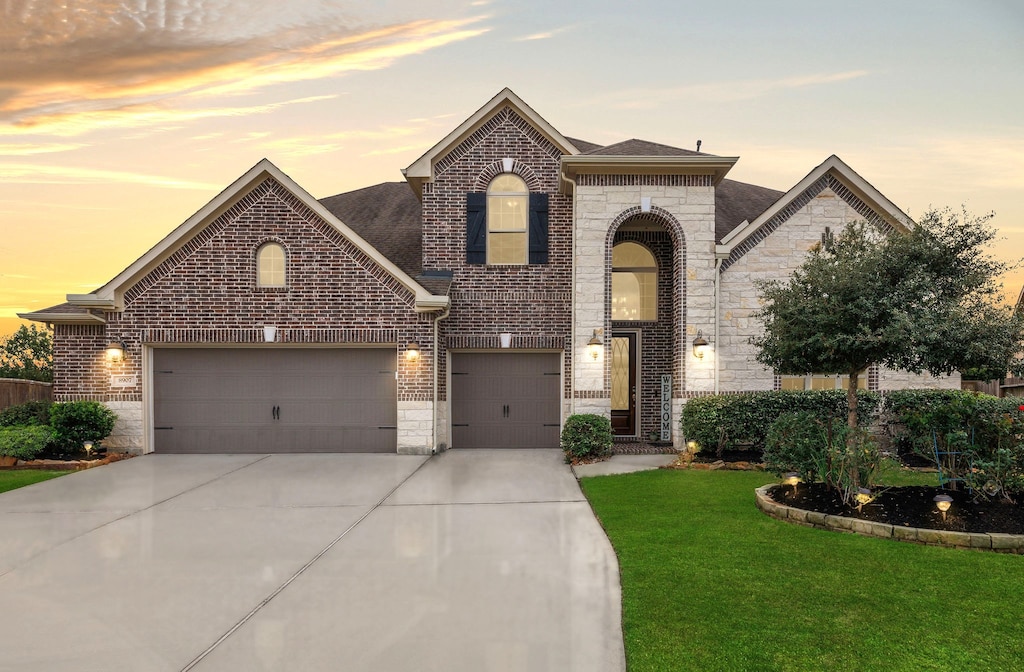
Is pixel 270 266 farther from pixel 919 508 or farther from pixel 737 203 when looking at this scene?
pixel 737 203

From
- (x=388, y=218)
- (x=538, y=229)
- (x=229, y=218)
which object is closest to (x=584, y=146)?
(x=538, y=229)

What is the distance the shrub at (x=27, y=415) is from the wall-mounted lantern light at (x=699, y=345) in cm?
1375

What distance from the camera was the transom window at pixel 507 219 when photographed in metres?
14.3

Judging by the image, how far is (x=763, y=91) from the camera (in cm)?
1478

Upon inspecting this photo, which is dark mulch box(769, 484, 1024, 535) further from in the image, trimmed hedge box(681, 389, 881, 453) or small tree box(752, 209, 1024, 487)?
trimmed hedge box(681, 389, 881, 453)

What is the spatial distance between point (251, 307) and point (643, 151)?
9.27m

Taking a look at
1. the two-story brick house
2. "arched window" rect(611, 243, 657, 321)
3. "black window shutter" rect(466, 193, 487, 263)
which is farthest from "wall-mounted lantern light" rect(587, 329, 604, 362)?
"black window shutter" rect(466, 193, 487, 263)

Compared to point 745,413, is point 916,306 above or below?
above

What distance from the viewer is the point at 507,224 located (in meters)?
14.3

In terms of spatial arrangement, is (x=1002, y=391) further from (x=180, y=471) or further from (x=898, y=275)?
(x=180, y=471)

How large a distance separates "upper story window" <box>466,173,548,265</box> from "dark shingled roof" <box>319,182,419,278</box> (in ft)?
5.64

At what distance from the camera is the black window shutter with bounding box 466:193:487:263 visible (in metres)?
14.2

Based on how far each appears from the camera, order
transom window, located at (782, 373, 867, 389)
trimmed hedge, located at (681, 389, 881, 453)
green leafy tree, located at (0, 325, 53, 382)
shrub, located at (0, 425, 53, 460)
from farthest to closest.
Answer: green leafy tree, located at (0, 325, 53, 382), transom window, located at (782, 373, 867, 389), trimmed hedge, located at (681, 389, 881, 453), shrub, located at (0, 425, 53, 460)

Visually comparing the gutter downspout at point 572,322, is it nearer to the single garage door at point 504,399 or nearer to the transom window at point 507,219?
the single garage door at point 504,399
